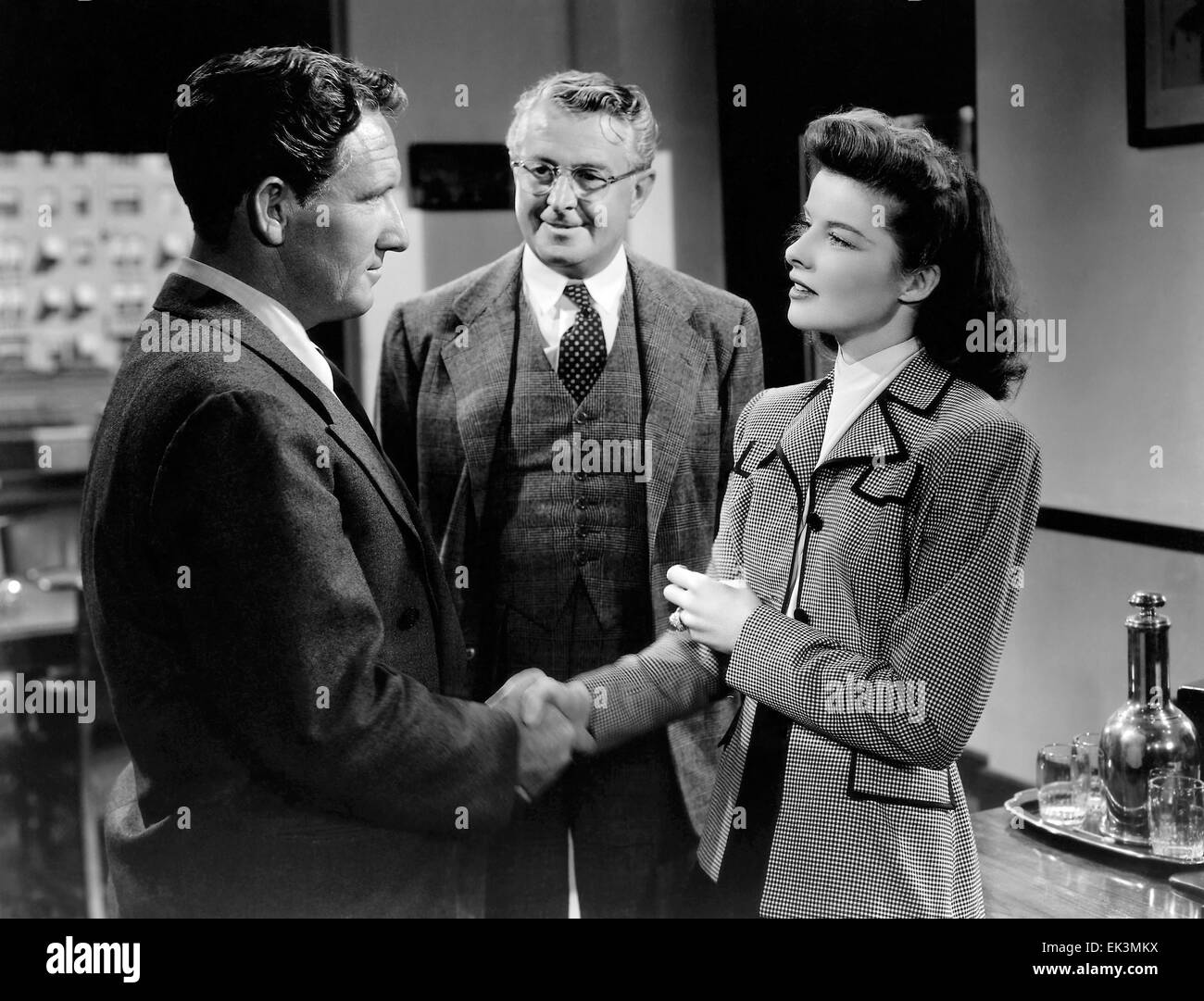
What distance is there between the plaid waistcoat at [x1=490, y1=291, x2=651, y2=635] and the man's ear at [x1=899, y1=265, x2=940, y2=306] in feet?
1.39

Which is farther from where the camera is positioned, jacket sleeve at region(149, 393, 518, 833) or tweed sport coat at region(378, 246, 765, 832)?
tweed sport coat at region(378, 246, 765, 832)

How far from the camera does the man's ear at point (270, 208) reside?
1541 mm

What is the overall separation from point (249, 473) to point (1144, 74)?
1.44m

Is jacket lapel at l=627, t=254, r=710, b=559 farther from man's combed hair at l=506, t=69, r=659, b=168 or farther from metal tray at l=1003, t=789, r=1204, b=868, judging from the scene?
metal tray at l=1003, t=789, r=1204, b=868

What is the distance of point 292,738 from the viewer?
5.04 feet

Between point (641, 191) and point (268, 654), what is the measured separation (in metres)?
0.86

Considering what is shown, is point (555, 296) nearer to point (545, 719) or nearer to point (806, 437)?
point (806, 437)

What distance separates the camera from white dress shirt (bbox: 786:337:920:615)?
1.50 meters

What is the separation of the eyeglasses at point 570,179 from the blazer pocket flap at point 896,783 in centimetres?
88

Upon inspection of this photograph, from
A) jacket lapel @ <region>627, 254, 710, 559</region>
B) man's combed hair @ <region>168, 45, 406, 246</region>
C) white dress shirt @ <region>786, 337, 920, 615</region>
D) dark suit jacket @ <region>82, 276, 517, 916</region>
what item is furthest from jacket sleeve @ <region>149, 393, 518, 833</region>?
white dress shirt @ <region>786, 337, 920, 615</region>

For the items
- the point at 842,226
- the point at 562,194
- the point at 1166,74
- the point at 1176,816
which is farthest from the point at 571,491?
the point at 1166,74

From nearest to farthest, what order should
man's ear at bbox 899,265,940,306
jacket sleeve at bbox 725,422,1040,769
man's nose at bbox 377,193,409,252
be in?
jacket sleeve at bbox 725,422,1040,769 → man's ear at bbox 899,265,940,306 → man's nose at bbox 377,193,409,252

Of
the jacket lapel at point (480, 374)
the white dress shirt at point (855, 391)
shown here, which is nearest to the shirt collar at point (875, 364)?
the white dress shirt at point (855, 391)
